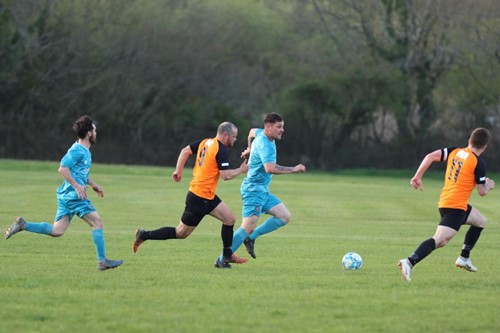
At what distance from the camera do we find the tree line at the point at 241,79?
49.6 meters

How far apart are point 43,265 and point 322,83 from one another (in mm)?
41295

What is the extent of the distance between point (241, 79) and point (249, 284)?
46558 mm

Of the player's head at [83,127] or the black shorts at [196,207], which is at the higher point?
the player's head at [83,127]

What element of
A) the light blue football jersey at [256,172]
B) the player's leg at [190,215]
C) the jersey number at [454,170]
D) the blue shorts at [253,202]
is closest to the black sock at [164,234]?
the player's leg at [190,215]

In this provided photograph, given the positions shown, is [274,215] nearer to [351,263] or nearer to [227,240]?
[227,240]

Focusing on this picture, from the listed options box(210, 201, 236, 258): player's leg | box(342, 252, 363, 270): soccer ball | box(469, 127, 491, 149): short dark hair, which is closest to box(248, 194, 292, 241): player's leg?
box(210, 201, 236, 258): player's leg

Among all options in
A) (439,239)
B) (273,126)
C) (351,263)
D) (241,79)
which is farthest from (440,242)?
(241,79)

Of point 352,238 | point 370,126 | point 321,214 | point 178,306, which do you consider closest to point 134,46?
point 370,126

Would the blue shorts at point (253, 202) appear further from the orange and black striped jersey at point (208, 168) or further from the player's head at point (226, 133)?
the player's head at point (226, 133)

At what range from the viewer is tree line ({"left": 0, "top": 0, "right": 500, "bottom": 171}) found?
163 ft

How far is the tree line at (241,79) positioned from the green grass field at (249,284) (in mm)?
29208

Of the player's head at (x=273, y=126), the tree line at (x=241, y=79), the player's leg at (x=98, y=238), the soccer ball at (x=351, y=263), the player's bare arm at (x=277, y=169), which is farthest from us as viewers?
the tree line at (x=241, y=79)

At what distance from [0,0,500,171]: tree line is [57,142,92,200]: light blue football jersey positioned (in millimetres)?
37938

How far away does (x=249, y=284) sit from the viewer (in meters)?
10.4
